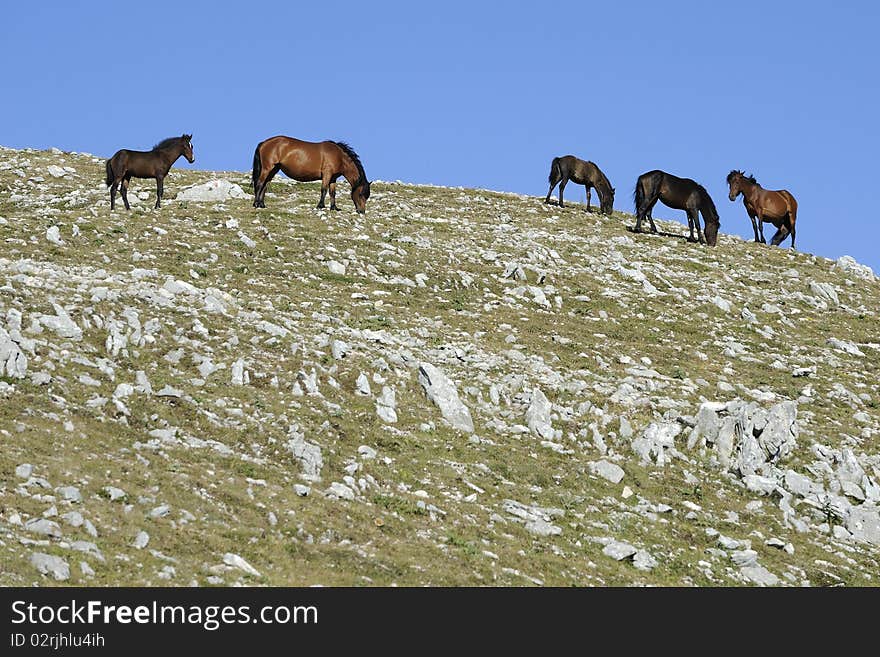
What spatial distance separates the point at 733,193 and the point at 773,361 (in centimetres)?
1599

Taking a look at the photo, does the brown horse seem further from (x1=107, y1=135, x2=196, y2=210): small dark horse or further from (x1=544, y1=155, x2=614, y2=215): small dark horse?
(x1=544, y1=155, x2=614, y2=215): small dark horse

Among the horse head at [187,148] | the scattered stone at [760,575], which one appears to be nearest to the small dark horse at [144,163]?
the horse head at [187,148]

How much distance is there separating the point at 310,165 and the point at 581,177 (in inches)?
504

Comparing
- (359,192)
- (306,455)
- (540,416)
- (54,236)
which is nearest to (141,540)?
(306,455)

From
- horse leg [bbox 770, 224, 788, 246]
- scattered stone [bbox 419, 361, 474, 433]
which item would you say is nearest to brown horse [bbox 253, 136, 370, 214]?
scattered stone [bbox 419, 361, 474, 433]

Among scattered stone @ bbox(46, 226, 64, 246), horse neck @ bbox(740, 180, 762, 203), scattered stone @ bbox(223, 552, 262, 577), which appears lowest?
scattered stone @ bbox(223, 552, 262, 577)

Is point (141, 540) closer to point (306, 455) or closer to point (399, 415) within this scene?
point (306, 455)

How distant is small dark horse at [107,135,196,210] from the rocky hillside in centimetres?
77

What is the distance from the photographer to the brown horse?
3303 centimetres

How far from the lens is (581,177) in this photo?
138 ft

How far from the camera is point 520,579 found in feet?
47.5

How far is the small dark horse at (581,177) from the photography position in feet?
137
